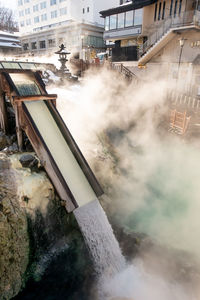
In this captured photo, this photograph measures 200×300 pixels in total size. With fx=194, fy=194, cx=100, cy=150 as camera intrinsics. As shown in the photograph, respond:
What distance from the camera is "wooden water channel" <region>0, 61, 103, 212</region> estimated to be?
5059 millimetres

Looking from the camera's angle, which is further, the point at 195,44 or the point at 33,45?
the point at 33,45

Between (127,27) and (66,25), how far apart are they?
43.5ft

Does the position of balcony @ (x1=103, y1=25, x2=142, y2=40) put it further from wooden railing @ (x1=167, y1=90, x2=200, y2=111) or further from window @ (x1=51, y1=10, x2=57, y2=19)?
window @ (x1=51, y1=10, x2=57, y2=19)

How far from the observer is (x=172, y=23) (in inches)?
595

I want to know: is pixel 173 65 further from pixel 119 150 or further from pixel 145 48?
pixel 119 150

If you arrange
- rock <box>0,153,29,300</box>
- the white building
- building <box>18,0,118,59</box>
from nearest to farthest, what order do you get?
rock <box>0,153,29,300</box>, building <box>18,0,118,59</box>, the white building

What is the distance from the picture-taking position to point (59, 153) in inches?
219

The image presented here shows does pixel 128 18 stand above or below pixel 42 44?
above

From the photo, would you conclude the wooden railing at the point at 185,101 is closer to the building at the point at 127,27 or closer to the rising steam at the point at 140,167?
the rising steam at the point at 140,167

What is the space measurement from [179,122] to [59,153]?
7.54 meters

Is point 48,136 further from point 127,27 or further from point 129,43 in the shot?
point 129,43

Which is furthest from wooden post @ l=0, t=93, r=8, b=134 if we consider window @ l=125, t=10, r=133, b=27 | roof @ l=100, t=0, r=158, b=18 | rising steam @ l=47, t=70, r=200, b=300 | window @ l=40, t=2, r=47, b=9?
window @ l=40, t=2, r=47, b=9

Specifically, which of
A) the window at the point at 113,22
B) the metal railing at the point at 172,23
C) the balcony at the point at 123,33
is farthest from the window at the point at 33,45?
the metal railing at the point at 172,23

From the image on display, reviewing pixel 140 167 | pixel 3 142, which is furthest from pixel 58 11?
pixel 3 142
